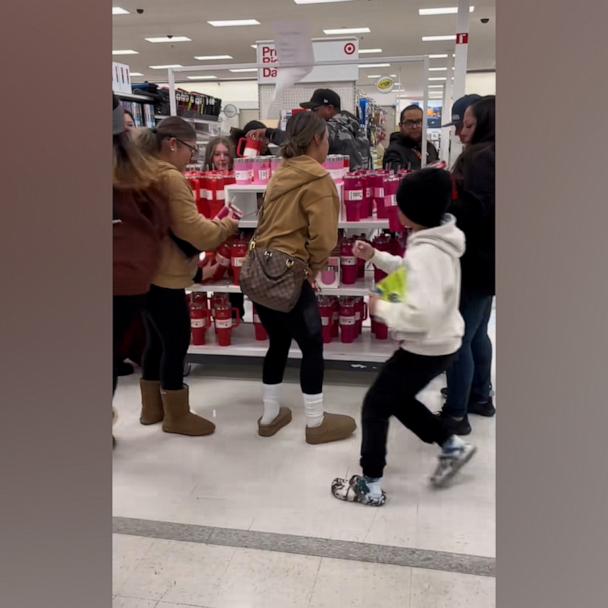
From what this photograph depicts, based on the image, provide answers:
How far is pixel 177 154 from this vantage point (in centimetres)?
259

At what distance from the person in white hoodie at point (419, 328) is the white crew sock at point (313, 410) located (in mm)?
487

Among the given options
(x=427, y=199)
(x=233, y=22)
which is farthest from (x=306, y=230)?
(x=233, y=22)

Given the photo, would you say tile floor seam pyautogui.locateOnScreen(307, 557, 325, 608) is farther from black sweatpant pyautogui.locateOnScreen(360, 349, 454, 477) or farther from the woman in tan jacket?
the woman in tan jacket

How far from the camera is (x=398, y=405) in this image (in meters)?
2.27

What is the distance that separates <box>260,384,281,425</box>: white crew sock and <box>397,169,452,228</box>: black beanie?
1.43 metres

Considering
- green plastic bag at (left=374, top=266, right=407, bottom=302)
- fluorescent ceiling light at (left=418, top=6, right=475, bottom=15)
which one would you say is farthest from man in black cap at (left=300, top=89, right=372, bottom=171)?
fluorescent ceiling light at (left=418, top=6, right=475, bottom=15)

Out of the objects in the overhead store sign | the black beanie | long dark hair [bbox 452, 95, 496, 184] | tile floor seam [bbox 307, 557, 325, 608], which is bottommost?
tile floor seam [bbox 307, 557, 325, 608]

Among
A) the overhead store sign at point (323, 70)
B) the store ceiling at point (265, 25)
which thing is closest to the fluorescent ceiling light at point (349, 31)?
the store ceiling at point (265, 25)

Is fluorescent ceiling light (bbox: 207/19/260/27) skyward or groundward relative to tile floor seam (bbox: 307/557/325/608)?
skyward

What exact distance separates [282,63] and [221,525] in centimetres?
178

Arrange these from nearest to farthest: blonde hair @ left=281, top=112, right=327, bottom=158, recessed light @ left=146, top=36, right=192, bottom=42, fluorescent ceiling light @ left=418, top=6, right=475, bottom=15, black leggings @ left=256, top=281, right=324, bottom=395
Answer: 1. blonde hair @ left=281, top=112, right=327, bottom=158
2. black leggings @ left=256, top=281, right=324, bottom=395
3. fluorescent ceiling light @ left=418, top=6, right=475, bottom=15
4. recessed light @ left=146, top=36, right=192, bottom=42

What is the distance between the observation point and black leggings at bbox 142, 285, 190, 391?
2771mm

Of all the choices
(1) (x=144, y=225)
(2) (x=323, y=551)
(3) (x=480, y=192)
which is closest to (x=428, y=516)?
(2) (x=323, y=551)
